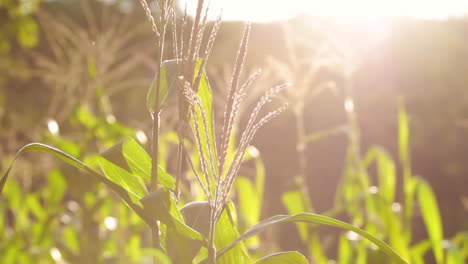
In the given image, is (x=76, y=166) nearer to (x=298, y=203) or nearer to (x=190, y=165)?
(x=190, y=165)

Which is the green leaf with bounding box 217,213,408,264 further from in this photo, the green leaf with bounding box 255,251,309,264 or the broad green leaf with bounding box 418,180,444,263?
the broad green leaf with bounding box 418,180,444,263

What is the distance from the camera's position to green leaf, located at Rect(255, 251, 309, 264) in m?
0.69

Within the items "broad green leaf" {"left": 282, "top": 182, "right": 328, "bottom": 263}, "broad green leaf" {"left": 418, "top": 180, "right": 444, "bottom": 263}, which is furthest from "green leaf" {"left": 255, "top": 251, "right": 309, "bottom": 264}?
"broad green leaf" {"left": 418, "top": 180, "right": 444, "bottom": 263}

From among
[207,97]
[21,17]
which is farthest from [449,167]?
[207,97]

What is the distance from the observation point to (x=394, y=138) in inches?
188

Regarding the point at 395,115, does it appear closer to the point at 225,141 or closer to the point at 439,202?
the point at 439,202

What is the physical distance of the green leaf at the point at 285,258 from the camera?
0.69 metres

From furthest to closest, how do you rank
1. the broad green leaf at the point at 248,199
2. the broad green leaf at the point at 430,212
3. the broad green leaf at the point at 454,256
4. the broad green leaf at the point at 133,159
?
the broad green leaf at the point at 248,199
the broad green leaf at the point at 430,212
the broad green leaf at the point at 454,256
the broad green leaf at the point at 133,159

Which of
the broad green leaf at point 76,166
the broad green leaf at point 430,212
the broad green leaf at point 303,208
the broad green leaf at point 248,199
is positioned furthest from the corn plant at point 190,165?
the broad green leaf at point 248,199

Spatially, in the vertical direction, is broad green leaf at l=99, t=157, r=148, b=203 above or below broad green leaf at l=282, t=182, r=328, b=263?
above

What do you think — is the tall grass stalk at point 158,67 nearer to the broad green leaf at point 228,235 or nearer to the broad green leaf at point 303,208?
the broad green leaf at point 228,235

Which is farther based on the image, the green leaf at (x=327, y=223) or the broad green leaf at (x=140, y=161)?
the broad green leaf at (x=140, y=161)

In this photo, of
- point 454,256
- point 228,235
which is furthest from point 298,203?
point 228,235

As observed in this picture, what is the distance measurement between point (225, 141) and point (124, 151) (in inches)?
8.9
